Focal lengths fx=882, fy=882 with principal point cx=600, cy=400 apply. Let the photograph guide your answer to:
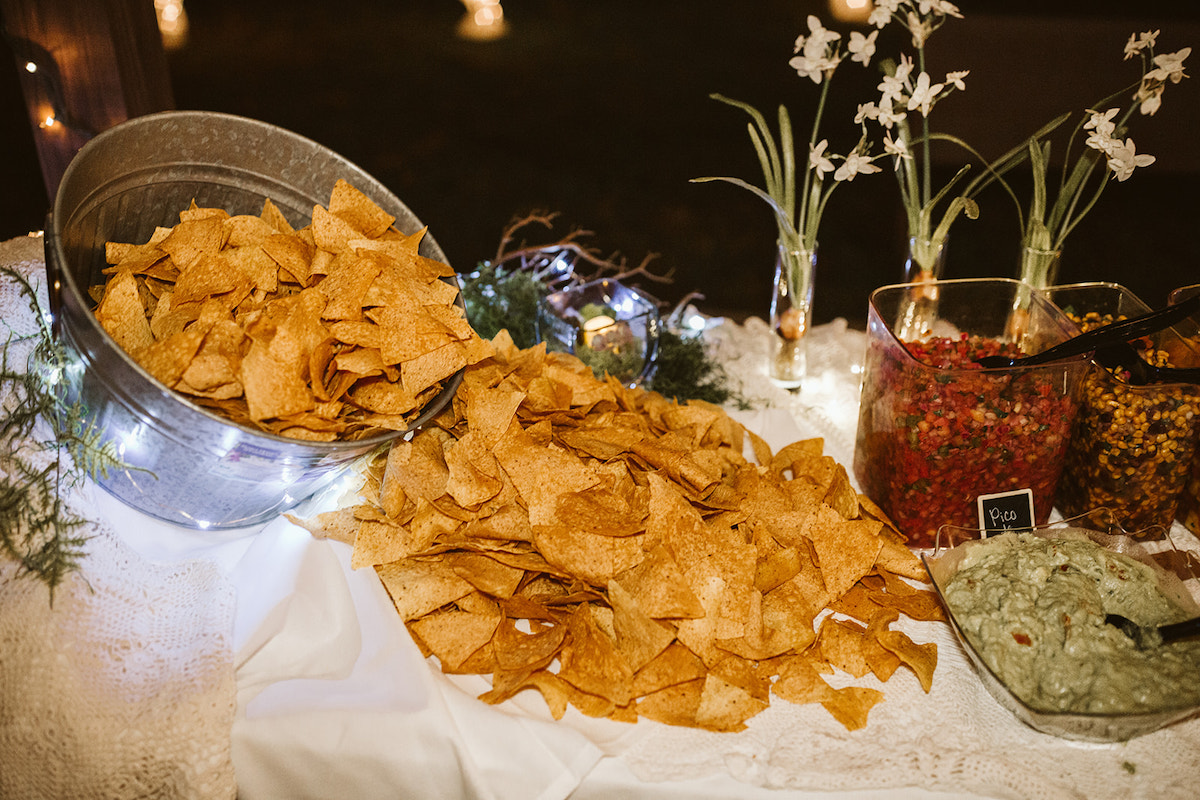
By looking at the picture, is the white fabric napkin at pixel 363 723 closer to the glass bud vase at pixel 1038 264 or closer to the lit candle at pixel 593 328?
the lit candle at pixel 593 328

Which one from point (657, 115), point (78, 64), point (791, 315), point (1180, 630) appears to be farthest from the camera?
point (657, 115)

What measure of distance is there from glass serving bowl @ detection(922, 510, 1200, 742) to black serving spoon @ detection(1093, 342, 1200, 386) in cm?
20

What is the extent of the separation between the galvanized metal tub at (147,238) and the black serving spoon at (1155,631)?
0.89 m

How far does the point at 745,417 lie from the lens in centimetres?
172

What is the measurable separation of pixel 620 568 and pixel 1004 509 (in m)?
0.58

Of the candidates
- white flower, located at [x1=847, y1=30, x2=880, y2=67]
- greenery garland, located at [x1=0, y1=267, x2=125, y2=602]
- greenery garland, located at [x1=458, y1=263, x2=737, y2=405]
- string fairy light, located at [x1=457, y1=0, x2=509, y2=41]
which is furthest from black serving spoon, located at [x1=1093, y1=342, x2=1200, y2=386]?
string fairy light, located at [x1=457, y1=0, x2=509, y2=41]

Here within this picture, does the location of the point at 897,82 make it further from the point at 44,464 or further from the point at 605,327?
the point at 44,464

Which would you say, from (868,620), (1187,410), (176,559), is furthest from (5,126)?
(1187,410)

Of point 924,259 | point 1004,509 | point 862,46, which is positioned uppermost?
point 862,46

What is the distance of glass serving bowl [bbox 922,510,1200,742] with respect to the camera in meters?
0.99

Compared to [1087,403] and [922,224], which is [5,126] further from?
[1087,403]

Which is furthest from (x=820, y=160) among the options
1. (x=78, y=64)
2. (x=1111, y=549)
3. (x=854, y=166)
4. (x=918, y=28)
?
(x=78, y=64)

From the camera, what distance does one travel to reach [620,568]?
1128mm

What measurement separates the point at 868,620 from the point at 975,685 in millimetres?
151
